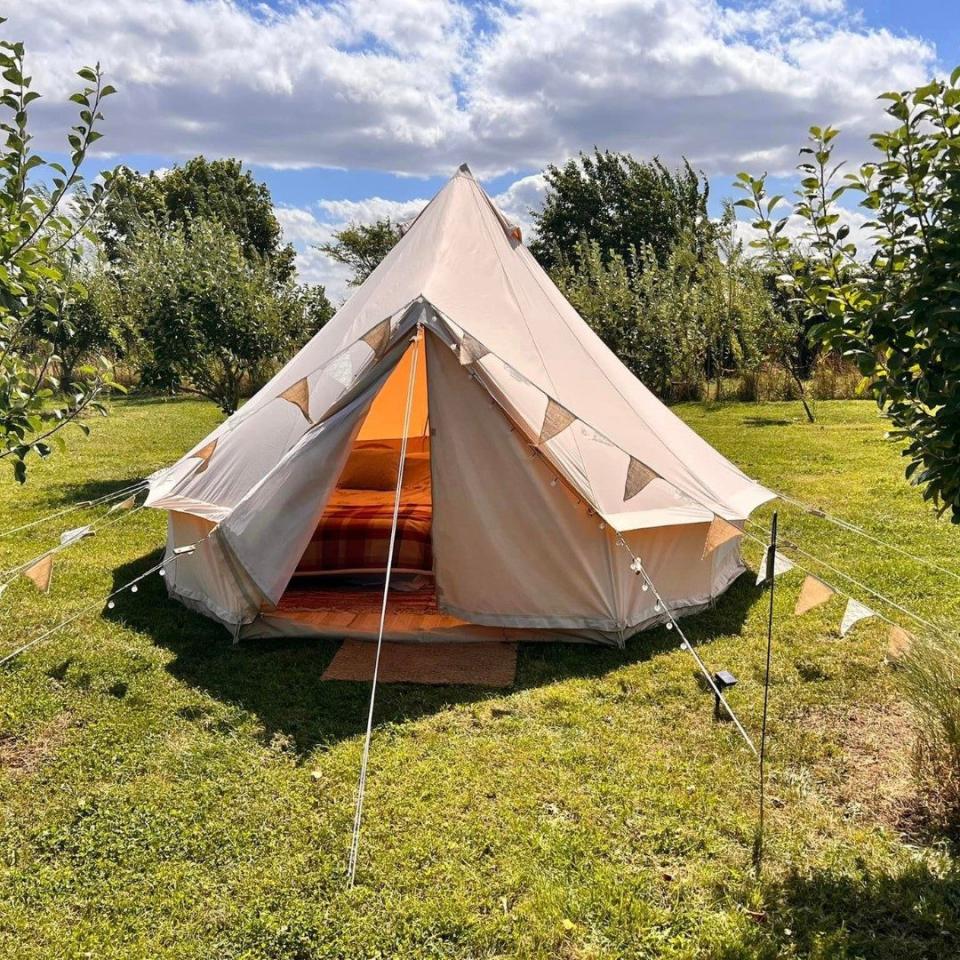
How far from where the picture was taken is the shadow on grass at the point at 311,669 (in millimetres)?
3625

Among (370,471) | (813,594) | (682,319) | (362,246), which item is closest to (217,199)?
(362,246)

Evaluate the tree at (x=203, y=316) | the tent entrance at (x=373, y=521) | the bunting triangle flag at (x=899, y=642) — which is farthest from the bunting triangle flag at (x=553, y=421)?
the tree at (x=203, y=316)

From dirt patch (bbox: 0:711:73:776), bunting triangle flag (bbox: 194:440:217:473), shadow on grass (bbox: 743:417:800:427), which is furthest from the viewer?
shadow on grass (bbox: 743:417:800:427)

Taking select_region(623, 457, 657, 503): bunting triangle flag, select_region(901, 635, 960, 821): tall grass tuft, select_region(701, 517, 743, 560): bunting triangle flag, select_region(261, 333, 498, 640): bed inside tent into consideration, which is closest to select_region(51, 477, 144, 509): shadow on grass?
select_region(261, 333, 498, 640): bed inside tent

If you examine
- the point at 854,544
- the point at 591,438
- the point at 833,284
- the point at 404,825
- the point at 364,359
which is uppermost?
the point at 833,284

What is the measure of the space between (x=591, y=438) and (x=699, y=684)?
1.41m

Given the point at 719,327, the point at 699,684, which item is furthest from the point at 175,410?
the point at 699,684

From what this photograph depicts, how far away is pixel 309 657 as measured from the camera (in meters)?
4.21

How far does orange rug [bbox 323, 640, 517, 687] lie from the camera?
3.96 metres

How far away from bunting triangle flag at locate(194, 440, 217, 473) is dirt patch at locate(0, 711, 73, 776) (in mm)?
1782

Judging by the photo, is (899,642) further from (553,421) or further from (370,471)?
(370,471)

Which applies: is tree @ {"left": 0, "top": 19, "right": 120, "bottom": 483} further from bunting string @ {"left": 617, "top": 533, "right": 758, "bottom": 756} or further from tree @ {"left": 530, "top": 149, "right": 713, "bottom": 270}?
tree @ {"left": 530, "top": 149, "right": 713, "bottom": 270}

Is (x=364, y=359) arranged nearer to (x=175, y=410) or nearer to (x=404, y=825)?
(x=404, y=825)

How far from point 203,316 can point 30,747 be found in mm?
5858
